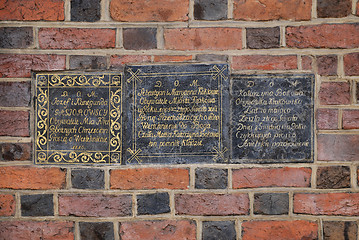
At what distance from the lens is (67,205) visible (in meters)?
1.29

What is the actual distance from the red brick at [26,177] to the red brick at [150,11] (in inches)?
33.0

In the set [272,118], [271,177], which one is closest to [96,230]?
[271,177]

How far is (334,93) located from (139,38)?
98 cm

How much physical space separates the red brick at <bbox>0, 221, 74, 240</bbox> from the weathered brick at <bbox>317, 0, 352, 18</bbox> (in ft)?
5.25

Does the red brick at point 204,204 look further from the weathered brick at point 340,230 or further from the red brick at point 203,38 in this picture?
the red brick at point 203,38

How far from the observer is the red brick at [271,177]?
1278 mm

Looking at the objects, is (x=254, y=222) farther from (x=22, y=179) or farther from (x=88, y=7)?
(x=88, y=7)

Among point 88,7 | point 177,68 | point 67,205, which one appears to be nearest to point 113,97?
point 177,68

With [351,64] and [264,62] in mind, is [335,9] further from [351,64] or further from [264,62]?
[264,62]

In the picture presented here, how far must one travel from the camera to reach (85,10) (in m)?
1.30

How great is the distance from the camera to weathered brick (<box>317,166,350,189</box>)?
4.17ft

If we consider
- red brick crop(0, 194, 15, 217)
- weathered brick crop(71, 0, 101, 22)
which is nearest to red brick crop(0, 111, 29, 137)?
red brick crop(0, 194, 15, 217)

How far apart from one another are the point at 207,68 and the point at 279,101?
386 mm

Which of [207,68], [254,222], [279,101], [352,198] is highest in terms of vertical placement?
[207,68]
